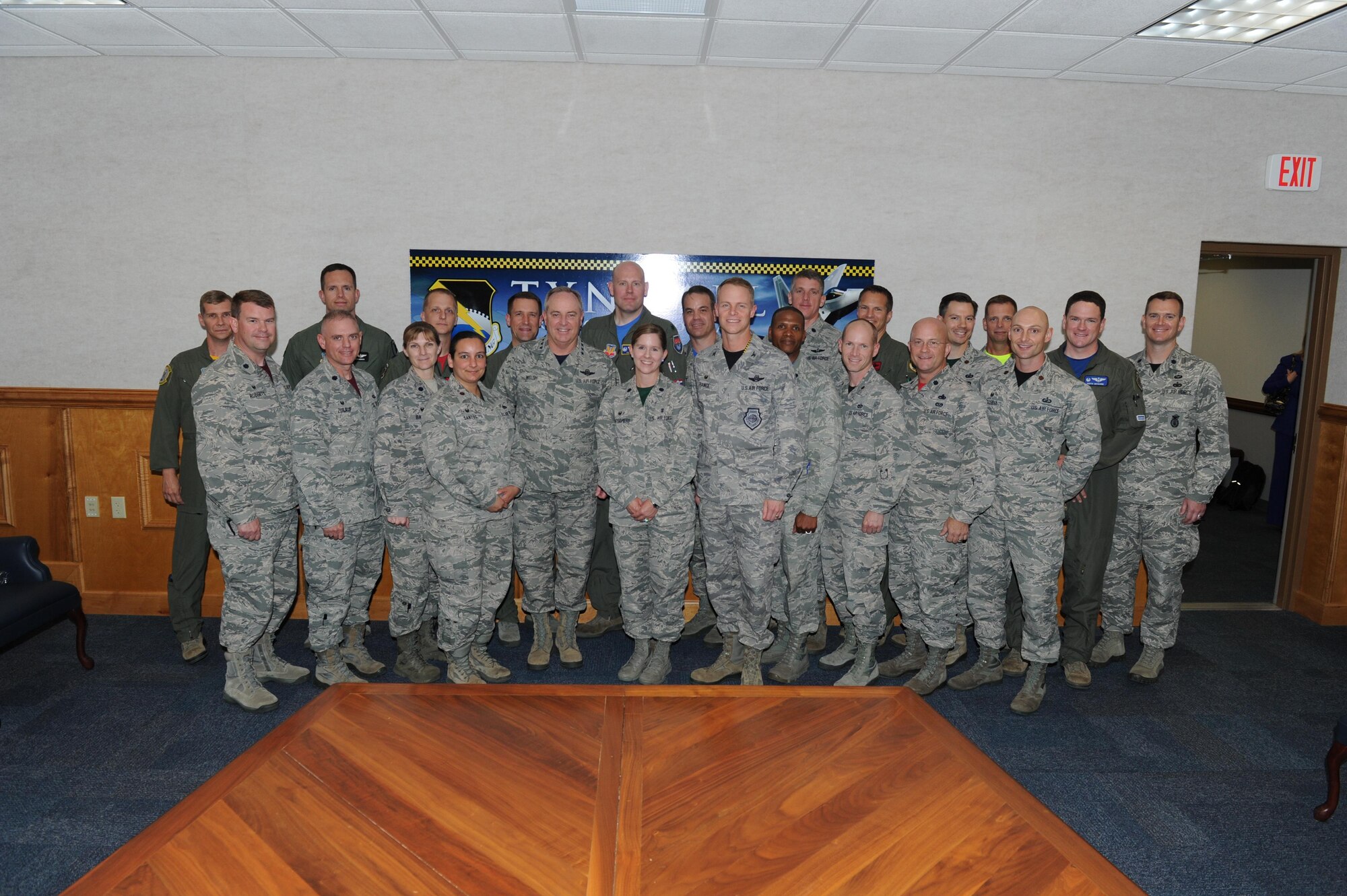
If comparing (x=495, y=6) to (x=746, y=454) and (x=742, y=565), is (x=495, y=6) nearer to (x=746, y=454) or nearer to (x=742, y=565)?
(x=746, y=454)

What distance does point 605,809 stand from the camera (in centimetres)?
164

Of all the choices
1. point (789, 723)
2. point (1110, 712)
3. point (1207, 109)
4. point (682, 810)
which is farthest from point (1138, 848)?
point (1207, 109)

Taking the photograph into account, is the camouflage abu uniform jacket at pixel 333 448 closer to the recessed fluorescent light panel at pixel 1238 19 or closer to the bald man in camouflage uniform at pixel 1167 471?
the bald man in camouflage uniform at pixel 1167 471

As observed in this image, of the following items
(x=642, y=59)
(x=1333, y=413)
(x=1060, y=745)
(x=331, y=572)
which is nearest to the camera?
(x=1060, y=745)

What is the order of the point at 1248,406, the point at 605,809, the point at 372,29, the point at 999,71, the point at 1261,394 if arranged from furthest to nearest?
the point at 1261,394 < the point at 1248,406 < the point at 999,71 < the point at 372,29 < the point at 605,809

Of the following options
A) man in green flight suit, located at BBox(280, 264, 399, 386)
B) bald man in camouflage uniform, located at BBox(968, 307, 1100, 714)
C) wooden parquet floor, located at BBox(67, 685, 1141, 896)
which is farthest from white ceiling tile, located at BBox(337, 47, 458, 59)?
wooden parquet floor, located at BBox(67, 685, 1141, 896)

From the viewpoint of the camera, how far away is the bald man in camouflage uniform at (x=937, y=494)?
336 centimetres

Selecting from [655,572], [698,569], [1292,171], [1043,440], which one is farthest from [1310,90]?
[655,572]

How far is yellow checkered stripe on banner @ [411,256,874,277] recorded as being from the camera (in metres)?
4.42

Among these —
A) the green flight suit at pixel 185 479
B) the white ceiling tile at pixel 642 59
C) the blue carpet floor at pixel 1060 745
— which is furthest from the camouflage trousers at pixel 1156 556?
the green flight suit at pixel 185 479

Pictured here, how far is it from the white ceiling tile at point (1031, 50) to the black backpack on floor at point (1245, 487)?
17.3 feet

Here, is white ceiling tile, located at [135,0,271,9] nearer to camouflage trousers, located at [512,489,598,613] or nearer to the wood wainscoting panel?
camouflage trousers, located at [512,489,598,613]

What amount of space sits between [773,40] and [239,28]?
8.70 ft

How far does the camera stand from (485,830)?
156 centimetres
